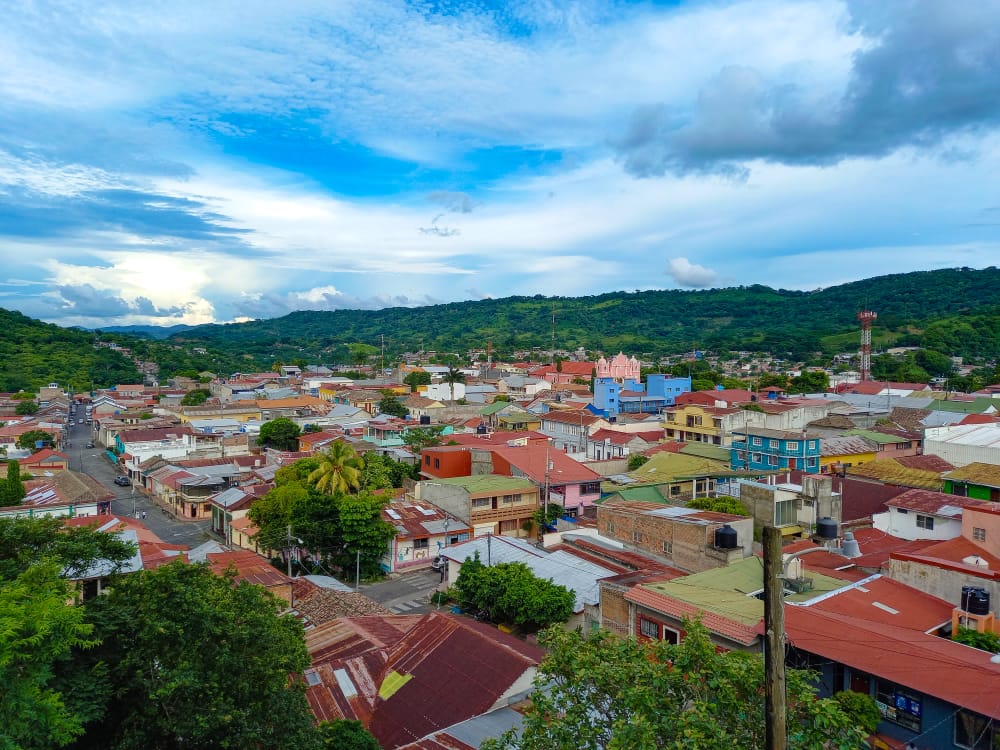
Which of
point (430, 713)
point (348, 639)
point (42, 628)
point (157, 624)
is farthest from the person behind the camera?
point (348, 639)

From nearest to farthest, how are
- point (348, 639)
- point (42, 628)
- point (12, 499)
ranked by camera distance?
point (42, 628)
point (348, 639)
point (12, 499)

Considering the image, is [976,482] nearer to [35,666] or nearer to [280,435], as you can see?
[35,666]

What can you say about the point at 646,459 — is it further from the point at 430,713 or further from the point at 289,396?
the point at 289,396

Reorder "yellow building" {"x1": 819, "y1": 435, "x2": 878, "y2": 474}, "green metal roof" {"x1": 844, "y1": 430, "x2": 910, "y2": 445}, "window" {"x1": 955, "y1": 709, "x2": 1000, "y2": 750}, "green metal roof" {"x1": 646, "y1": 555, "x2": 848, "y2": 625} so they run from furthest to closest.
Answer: "green metal roof" {"x1": 844, "y1": 430, "x2": 910, "y2": 445} → "yellow building" {"x1": 819, "y1": 435, "x2": 878, "y2": 474} → "green metal roof" {"x1": 646, "y1": 555, "x2": 848, "y2": 625} → "window" {"x1": 955, "y1": 709, "x2": 1000, "y2": 750}

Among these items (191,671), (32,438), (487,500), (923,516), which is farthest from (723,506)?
(32,438)

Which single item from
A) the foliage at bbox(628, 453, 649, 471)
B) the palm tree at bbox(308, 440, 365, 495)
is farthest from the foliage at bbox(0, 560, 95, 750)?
the foliage at bbox(628, 453, 649, 471)

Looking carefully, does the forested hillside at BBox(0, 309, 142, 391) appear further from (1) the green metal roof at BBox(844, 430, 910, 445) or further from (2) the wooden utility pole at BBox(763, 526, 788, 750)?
(2) the wooden utility pole at BBox(763, 526, 788, 750)

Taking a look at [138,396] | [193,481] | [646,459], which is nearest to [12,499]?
[193,481]
